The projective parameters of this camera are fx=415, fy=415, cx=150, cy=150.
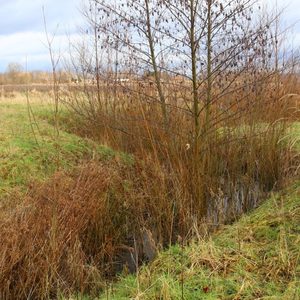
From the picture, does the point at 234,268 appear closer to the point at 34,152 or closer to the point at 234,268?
the point at 234,268

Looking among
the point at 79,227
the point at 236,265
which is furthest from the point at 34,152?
the point at 236,265

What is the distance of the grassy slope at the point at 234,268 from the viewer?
2.89 meters

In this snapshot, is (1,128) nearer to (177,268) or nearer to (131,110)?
(131,110)

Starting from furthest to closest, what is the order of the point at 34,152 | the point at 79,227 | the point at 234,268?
the point at 34,152 < the point at 79,227 < the point at 234,268

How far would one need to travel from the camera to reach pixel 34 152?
260 inches

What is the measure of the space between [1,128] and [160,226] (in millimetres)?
4403

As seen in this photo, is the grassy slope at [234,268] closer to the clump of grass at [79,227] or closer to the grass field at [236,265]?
the grass field at [236,265]

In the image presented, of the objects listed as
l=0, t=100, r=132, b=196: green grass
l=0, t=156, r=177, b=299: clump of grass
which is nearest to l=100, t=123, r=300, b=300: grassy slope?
l=0, t=156, r=177, b=299: clump of grass

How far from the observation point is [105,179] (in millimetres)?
4863

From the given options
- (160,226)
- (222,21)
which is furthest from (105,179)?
(222,21)

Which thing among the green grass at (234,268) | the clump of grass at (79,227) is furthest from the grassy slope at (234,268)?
the clump of grass at (79,227)

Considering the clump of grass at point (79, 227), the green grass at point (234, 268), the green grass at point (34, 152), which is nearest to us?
the green grass at point (234, 268)

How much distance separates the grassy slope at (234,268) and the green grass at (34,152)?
6.03 feet

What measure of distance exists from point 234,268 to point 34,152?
4312 millimetres
